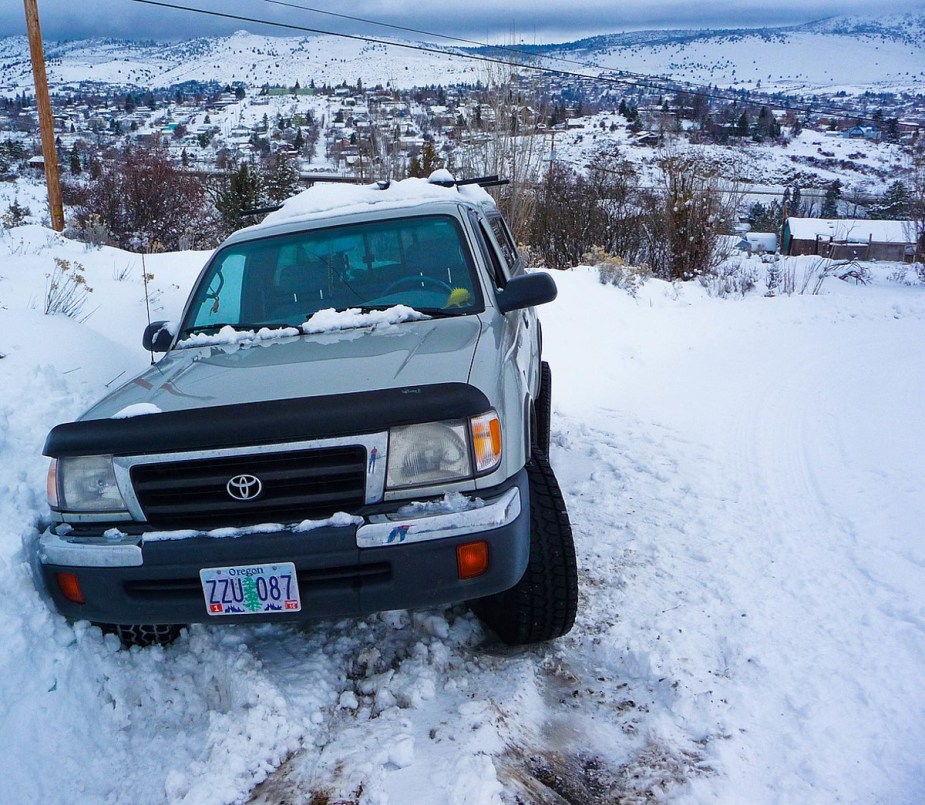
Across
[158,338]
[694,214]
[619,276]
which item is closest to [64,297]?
[158,338]

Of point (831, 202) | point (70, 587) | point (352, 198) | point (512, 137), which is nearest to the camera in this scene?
point (70, 587)

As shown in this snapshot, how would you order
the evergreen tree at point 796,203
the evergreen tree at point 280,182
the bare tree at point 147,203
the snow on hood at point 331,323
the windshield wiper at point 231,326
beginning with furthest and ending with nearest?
the evergreen tree at point 796,203
the evergreen tree at point 280,182
the bare tree at point 147,203
the windshield wiper at point 231,326
the snow on hood at point 331,323

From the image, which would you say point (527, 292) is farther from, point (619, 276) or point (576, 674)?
point (619, 276)

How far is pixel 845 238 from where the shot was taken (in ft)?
113

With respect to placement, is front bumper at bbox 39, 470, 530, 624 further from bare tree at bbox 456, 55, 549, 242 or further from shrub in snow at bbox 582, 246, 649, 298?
bare tree at bbox 456, 55, 549, 242

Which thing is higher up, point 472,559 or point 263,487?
point 263,487

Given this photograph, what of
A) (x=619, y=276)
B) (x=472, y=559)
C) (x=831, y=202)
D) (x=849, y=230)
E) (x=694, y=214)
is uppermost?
(x=472, y=559)

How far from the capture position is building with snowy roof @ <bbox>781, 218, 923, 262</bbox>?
2838 centimetres

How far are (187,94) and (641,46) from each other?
119637 mm

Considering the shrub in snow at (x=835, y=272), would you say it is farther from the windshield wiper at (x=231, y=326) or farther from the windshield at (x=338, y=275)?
the windshield wiper at (x=231, y=326)

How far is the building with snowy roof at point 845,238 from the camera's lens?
28.4 meters

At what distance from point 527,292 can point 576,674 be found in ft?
5.53

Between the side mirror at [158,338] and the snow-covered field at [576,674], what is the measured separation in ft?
2.21

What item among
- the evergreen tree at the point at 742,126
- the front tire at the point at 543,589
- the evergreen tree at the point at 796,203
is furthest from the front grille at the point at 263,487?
the evergreen tree at the point at 742,126
